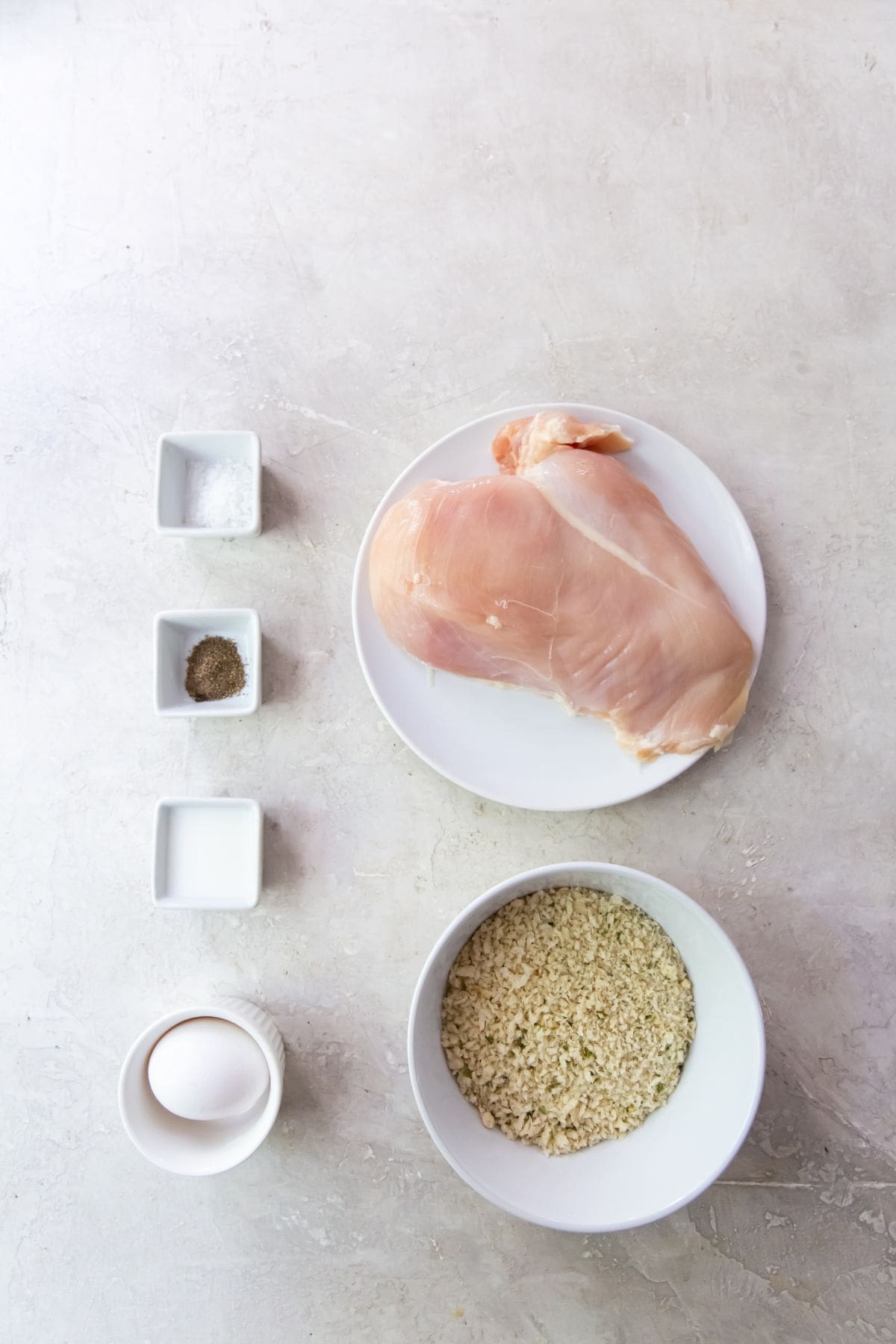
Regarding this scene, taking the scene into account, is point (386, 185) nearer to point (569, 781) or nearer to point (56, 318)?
point (56, 318)

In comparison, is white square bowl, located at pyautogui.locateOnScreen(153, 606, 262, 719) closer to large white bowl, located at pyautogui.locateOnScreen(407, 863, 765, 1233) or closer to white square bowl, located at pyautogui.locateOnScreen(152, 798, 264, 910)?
white square bowl, located at pyautogui.locateOnScreen(152, 798, 264, 910)

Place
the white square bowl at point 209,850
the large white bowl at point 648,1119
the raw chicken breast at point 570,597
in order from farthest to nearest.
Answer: the white square bowl at point 209,850 < the raw chicken breast at point 570,597 < the large white bowl at point 648,1119

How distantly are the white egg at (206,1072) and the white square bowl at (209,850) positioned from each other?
0.20m

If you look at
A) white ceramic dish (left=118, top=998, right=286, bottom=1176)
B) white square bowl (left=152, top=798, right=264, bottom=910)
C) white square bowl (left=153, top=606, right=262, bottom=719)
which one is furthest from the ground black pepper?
white ceramic dish (left=118, top=998, right=286, bottom=1176)

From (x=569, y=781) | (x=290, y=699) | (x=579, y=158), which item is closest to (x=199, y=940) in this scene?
(x=290, y=699)

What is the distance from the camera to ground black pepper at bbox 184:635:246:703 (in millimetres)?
1464

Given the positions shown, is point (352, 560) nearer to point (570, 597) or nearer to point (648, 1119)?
point (570, 597)

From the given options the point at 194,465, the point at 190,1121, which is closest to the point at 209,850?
the point at 190,1121

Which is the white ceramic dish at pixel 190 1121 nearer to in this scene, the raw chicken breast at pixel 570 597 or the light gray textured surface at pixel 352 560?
the light gray textured surface at pixel 352 560

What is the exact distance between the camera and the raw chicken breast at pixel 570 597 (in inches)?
52.2

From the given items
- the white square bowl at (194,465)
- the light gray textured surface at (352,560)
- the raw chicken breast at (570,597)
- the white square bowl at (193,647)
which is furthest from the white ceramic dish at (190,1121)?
the white square bowl at (194,465)

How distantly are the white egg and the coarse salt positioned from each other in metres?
0.83

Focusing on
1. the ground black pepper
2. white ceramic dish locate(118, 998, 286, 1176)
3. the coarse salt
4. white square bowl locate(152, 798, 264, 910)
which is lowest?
white ceramic dish locate(118, 998, 286, 1176)

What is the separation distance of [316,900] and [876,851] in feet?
3.21
